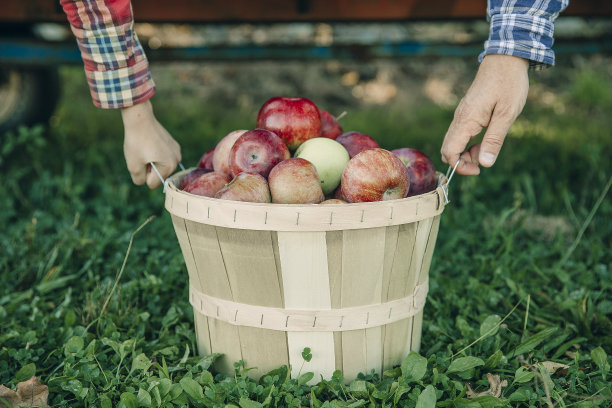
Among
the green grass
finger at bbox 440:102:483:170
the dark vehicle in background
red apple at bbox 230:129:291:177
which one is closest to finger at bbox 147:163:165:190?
red apple at bbox 230:129:291:177

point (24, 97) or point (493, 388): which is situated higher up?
point (24, 97)

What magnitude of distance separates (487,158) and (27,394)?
1.36m

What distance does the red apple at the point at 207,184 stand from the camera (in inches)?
66.7

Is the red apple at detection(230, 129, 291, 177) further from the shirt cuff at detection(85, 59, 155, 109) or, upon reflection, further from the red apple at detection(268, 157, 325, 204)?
the shirt cuff at detection(85, 59, 155, 109)

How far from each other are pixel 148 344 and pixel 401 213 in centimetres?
87

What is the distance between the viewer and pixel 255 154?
171cm

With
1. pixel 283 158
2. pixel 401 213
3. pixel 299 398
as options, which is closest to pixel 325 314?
pixel 299 398

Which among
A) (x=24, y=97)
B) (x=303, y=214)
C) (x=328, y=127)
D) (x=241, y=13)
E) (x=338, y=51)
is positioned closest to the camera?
(x=303, y=214)

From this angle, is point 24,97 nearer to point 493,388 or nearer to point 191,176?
point 191,176

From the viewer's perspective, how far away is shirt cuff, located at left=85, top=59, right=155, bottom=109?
1788mm

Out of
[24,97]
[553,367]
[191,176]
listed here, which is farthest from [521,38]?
[24,97]

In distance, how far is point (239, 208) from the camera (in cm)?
143

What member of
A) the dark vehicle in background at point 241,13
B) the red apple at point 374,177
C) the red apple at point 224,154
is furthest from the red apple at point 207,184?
the dark vehicle in background at point 241,13

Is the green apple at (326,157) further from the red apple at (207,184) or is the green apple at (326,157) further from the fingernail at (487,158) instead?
the fingernail at (487,158)
